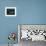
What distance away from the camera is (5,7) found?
11.0 feet

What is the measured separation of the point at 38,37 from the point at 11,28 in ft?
2.58

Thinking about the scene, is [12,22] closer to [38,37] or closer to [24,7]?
[24,7]

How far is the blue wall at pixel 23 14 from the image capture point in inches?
132

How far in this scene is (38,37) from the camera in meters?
3.15

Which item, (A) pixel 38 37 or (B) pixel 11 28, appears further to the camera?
(B) pixel 11 28

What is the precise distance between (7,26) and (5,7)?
20.9 inches

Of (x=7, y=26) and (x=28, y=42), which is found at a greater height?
(x=7, y=26)

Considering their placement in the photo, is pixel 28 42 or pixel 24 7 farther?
pixel 24 7

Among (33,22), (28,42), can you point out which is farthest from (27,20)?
(28,42)

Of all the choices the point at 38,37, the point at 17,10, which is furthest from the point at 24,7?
the point at 38,37

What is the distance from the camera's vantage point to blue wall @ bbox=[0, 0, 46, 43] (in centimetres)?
335

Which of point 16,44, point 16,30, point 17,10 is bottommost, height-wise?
point 16,44

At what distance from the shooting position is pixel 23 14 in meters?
3.35

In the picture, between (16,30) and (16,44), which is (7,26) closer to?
(16,30)
